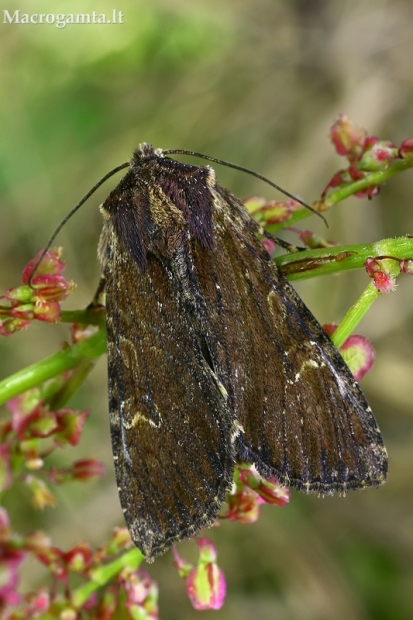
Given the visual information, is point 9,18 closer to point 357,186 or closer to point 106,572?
point 357,186

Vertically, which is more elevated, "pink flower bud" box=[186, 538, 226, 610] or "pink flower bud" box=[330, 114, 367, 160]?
"pink flower bud" box=[330, 114, 367, 160]

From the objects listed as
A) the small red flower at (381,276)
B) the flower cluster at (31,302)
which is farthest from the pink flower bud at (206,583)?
the small red flower at (381,276)

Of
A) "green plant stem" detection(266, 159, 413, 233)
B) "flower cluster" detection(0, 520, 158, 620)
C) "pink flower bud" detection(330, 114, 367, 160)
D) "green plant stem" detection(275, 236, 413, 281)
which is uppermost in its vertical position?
"pink flower bud" detection(330, 114, 367, 160)

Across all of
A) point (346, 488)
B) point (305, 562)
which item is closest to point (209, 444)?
point (346, 488)

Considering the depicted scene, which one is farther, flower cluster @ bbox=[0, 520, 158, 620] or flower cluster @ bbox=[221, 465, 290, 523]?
flower cluster @ bbox=[0, 520, 158, 620]

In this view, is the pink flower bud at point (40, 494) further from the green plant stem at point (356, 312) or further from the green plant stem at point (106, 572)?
the green plant stem at point (356, 312)

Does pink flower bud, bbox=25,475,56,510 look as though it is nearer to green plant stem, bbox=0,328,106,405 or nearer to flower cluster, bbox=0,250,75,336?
green plant stem, bbox=0,328,106,405

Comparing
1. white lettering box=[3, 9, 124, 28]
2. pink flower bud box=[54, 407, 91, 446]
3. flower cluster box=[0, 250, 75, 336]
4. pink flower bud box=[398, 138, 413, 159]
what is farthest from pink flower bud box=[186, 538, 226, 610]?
white lettering box=[3, 9, 124, 28]
